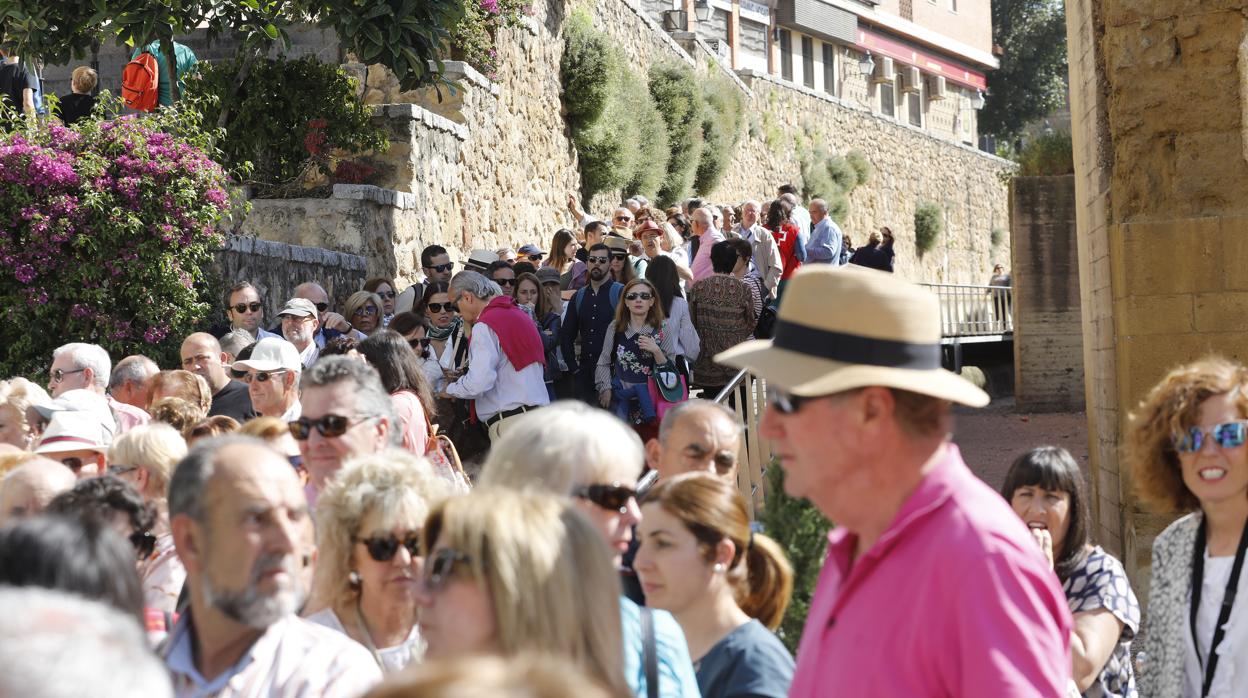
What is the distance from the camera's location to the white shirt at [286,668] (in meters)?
3.02

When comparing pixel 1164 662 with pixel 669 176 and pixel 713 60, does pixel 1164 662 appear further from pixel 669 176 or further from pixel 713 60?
pixel 713 60

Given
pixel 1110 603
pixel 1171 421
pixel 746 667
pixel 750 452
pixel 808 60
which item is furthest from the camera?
pixel 808 60

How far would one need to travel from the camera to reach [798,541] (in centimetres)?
585

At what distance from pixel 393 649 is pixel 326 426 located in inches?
43.2

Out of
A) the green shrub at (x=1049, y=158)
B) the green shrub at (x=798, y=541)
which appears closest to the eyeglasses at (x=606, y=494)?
the green shrub at (x=798, y=541)

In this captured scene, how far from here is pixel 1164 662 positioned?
4.05 meters

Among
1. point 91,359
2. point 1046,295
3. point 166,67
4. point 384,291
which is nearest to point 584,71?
point 1046,295

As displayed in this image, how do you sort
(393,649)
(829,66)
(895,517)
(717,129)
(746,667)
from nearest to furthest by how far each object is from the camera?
(895,517), (746,667), (393,649), (717,129), (829,66)

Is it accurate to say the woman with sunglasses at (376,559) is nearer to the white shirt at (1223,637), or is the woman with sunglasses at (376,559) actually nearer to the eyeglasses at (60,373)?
the white shirt at (1223,637)

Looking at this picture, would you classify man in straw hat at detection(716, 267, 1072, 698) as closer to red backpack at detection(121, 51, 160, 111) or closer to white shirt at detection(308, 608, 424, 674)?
white shirt at detection(308, 608, 424, 674)

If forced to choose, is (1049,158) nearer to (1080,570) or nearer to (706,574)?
(1080,570)

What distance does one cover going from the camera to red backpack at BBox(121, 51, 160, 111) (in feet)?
39.4

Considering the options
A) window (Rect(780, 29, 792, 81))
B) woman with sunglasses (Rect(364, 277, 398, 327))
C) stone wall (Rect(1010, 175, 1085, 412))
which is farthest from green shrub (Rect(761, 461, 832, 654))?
window (Rect(780, 29, 792, 81))

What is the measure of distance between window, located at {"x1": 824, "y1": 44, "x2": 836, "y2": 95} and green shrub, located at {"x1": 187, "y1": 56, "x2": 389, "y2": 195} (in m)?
35.1
